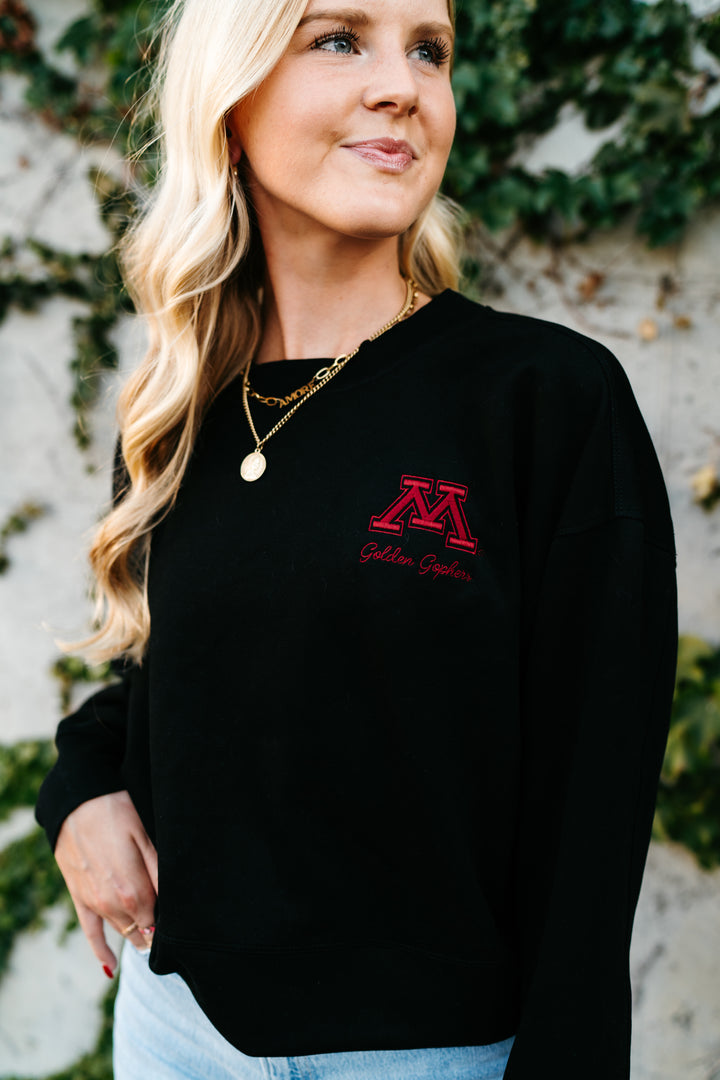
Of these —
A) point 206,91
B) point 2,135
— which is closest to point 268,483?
point 206,91

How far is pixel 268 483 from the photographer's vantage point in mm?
1295

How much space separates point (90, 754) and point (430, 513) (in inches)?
34.0

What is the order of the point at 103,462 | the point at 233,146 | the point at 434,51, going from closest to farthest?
the point at 434,51 < the point at 233,146 < the point at 103,462

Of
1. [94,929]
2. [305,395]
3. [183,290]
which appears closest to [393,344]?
[305,395]

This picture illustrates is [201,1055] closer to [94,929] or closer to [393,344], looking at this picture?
[94,929]

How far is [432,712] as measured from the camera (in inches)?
45.1

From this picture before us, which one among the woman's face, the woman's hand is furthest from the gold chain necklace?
the woman's hand

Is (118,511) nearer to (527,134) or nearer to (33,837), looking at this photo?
(527,134)

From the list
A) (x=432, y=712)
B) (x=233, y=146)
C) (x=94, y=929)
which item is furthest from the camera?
(x=94, y=929)

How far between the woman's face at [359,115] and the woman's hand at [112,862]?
104cm

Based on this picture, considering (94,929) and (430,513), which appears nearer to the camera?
(430,513)

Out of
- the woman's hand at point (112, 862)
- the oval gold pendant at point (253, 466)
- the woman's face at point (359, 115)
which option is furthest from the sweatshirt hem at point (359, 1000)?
the woman's face at point (359, 115)

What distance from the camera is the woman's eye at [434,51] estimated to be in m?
1.25

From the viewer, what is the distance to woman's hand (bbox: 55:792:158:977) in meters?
1.42
